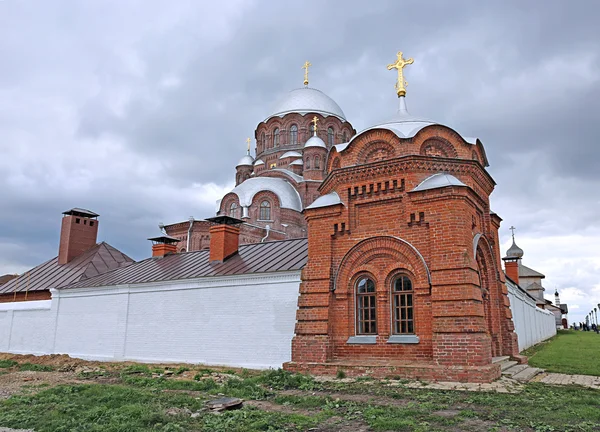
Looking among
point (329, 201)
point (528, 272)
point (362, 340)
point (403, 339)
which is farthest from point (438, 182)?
point (528, 272)

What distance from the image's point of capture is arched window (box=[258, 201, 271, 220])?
A: 29062mm

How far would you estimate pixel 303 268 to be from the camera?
11430 millimetres

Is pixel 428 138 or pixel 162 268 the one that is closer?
pixel 428 138

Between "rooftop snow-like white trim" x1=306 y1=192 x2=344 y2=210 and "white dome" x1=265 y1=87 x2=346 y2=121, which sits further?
"white dome" x1=265 y1=87 x2=346 y2=121

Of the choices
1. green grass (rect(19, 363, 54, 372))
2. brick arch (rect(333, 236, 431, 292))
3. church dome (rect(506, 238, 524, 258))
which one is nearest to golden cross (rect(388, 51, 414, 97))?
brick arch (rect(333, 236, 431, 292))

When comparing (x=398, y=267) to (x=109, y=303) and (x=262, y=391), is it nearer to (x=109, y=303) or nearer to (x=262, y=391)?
(x=262, y=391)

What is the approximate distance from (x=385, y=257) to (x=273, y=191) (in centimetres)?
1907

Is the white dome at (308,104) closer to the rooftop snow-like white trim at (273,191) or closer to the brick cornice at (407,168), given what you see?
the rooftop snow-like white trim at (273,191)

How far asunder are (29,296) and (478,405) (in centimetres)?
1711

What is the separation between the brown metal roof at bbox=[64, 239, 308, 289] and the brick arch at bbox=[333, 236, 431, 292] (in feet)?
4.18

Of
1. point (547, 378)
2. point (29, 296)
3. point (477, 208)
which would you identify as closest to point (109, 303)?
point (29, 296)

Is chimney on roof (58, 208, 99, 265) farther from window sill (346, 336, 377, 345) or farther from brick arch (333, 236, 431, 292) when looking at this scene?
window sill (346, 336, 377, 345)

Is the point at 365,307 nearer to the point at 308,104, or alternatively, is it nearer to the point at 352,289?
the point at 352,289

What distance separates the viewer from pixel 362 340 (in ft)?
34.0
